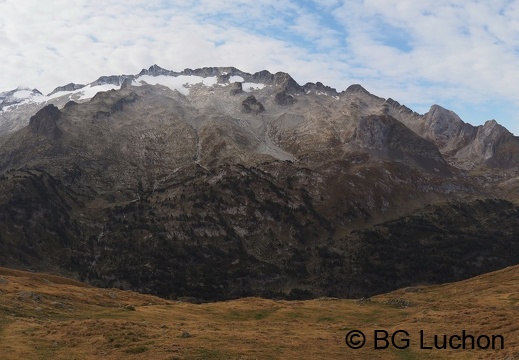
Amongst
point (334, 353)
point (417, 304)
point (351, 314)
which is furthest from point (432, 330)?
point (417, 304)

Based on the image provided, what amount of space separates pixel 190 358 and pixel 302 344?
14.8 meters

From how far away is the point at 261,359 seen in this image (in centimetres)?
4259

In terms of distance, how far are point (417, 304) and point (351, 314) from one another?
19350mm

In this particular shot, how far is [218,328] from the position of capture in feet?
199

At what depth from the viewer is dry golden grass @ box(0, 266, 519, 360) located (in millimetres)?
43844

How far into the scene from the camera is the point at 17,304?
63.5 m

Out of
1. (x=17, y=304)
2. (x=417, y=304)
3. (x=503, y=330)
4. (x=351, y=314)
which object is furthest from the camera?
(x=417, y=304)

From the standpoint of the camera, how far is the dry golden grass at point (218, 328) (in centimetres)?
4384

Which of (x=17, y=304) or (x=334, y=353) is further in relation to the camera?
(x=17, y=304)

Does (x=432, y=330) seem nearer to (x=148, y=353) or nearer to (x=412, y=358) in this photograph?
(x=412, y=358)

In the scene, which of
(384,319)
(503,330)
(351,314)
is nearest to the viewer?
(503,330)

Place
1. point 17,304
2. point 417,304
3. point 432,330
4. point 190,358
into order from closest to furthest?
point 190,358 → point 432,330 → point 17,304 → point 417,304

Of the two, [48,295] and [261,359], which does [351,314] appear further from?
[48,295]

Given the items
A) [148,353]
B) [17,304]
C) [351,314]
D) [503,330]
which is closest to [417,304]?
[351,314]
